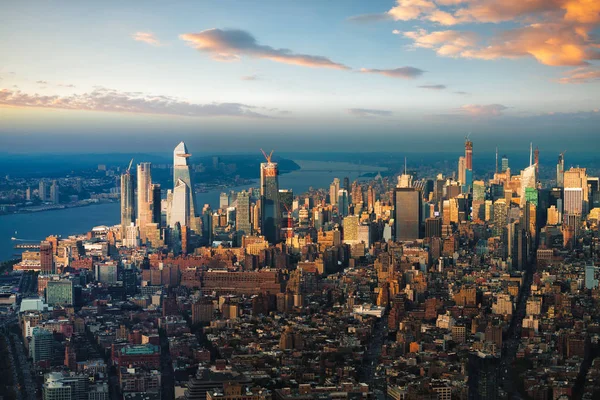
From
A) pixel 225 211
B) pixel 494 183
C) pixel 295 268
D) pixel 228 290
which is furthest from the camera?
pixel 225 211

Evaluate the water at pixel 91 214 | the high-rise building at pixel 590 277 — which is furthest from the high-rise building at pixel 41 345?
the water at pixel 91 214

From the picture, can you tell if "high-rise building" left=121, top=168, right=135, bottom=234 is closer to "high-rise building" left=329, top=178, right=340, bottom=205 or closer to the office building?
"high-rise building" left=329, top=178, right=340, bottom=205

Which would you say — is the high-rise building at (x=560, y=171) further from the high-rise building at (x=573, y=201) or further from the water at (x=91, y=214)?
the water at (x=91, y=214)

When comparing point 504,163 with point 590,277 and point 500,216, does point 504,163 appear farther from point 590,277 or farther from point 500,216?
point 590,277

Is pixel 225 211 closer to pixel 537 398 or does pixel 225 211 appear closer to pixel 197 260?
pixel 197 260

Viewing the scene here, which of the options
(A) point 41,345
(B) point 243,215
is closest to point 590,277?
(A) point 41,345

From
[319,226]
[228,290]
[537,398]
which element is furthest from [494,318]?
[319,226]
